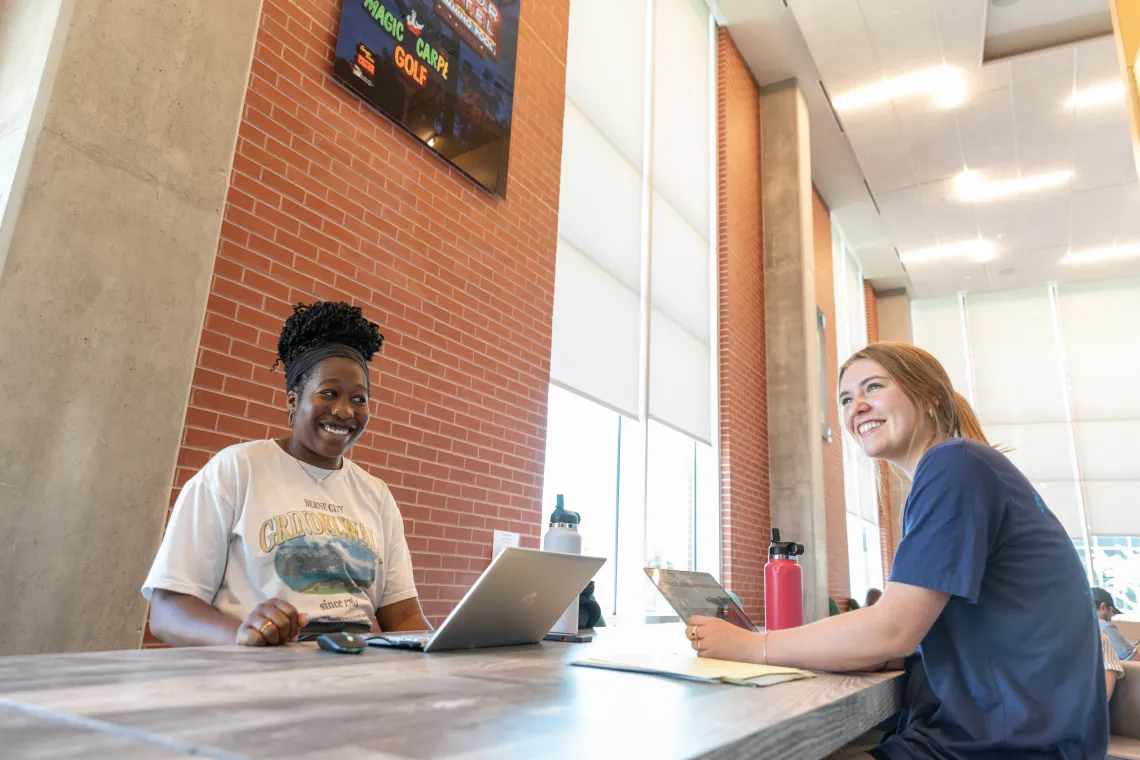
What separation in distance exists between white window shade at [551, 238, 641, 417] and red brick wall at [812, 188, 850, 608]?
10.5ft

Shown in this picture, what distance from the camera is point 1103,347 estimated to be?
9.94 m

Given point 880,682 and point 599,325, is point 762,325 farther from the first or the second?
point 880,682

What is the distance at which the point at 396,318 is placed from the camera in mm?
2729

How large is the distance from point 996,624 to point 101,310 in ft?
6.00

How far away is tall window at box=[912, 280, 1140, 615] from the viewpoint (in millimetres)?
9523

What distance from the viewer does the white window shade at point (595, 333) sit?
3.77 metres

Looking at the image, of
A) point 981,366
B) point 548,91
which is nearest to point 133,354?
point 548,91

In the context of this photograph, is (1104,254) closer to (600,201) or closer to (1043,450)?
(1043,450)

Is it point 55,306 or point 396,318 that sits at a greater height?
point 396,318

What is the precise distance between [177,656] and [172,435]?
1.04 m

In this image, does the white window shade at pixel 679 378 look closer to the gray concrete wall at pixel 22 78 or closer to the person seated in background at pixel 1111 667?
the person seated in background at pixel 1111 667

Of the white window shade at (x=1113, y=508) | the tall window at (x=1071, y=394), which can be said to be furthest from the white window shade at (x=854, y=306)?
the white window shade at (x=1113, y=508)

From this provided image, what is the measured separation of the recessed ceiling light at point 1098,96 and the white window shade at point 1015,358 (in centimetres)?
460

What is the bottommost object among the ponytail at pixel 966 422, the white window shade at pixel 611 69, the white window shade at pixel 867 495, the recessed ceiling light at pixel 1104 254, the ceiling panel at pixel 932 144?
the ponytail at pixel 966 422
